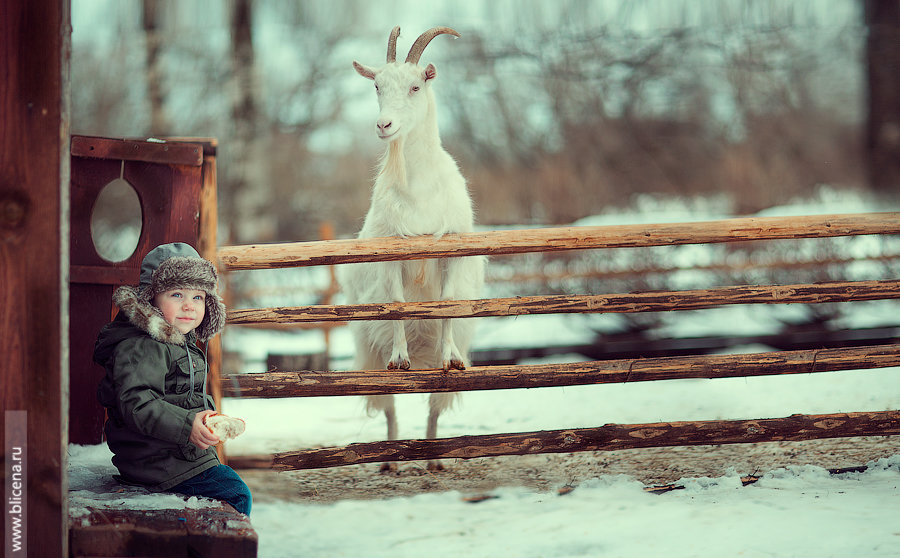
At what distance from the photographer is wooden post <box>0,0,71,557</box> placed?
5.46 feet

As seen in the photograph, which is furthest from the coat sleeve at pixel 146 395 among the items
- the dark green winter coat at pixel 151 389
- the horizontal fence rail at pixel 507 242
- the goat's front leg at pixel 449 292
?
the goat's front leg at pixel 449 292

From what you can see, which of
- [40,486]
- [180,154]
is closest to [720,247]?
[180,154]

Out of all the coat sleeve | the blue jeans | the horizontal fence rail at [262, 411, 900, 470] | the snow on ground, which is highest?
the coat sleeve

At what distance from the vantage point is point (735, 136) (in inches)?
392

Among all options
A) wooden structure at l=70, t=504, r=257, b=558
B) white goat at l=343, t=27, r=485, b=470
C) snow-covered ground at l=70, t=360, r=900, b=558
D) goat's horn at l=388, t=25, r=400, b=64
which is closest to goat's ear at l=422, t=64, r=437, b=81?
white goat at l=343, t=27, r=485, b=470

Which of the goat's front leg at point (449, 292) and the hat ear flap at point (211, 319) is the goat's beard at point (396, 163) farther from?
the hat ear flap at point (211, 319)

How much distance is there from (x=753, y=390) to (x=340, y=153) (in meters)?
6.17

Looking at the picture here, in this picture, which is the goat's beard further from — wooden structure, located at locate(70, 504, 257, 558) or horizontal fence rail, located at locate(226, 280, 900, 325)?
wooden structure, located at locate(70, 504, 257, 558)

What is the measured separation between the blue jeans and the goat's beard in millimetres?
1746

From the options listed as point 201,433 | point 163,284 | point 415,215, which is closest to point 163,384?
point 201,433

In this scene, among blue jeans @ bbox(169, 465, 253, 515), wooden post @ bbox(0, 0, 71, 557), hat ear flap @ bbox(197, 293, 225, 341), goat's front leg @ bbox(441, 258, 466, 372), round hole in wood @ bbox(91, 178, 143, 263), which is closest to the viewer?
wooden post @ bbox(0, 0, 71, 557)

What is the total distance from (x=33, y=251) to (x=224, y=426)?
1.98ft

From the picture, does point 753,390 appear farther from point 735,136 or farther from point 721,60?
point 721,60

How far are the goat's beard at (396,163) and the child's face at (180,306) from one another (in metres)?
1.53
